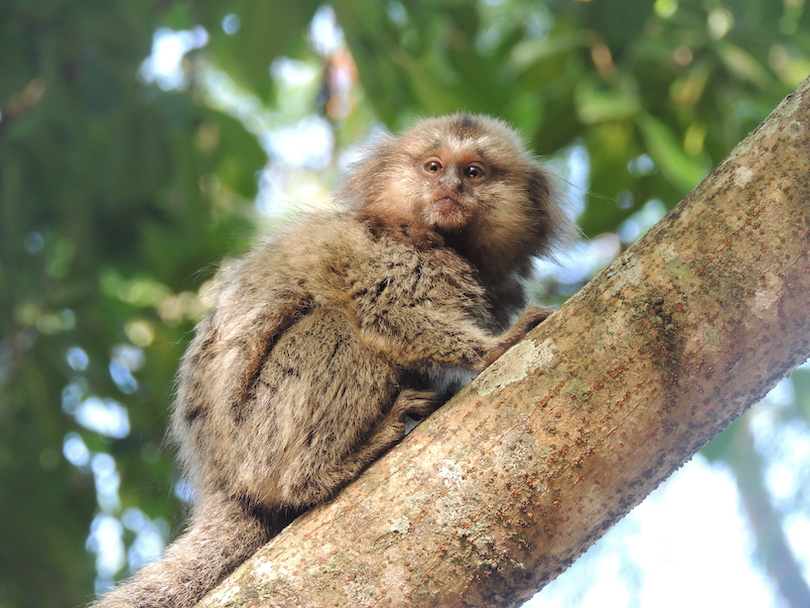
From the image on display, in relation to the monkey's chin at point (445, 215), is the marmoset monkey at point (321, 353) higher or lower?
lower

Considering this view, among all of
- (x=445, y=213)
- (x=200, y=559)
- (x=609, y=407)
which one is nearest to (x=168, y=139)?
(x=445, y=213)

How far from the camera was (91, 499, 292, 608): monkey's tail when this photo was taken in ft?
9.76

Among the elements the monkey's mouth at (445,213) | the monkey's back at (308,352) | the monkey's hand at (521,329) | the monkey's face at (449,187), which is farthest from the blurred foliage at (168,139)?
the monkey's hand at (521,329)

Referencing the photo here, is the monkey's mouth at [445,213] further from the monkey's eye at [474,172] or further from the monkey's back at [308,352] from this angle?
the monkey's eye at [474,172]

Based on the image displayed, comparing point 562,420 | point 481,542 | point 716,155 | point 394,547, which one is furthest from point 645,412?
point 716,155

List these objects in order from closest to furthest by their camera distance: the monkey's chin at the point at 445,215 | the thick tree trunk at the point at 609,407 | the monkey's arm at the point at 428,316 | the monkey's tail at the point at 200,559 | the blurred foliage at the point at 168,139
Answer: the thick tree trunk at the point at 609,407 → the monkey's tail at the point at 200,559 → the monkey's arm at the point at 428,316 → the monkey's chin at the point at 445,215 → the blurred foliage at the point at 168,139

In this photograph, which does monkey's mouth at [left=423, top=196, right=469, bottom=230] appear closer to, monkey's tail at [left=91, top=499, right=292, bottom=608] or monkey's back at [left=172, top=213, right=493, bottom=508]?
monkey's back at [left=172, top=213, right=493, bottom=508]

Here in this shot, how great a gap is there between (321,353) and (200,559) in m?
0.92

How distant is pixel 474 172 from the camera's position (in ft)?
14.3

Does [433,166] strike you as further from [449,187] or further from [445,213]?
[445,213]

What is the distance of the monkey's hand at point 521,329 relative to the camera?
9.96 feet

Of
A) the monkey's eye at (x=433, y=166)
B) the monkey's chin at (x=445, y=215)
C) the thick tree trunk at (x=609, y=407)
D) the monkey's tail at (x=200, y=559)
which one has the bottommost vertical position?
the monkey's tail at (x=200, y=559)

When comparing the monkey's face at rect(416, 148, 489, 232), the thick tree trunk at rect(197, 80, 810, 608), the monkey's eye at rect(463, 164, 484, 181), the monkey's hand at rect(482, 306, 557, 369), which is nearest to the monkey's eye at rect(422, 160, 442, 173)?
the monkey's face at rect(416, 148, 489, 232)

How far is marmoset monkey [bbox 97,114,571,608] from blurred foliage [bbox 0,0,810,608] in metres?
0.89
